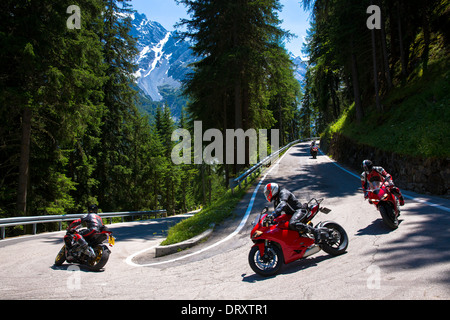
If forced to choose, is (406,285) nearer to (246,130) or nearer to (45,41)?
(45,41)

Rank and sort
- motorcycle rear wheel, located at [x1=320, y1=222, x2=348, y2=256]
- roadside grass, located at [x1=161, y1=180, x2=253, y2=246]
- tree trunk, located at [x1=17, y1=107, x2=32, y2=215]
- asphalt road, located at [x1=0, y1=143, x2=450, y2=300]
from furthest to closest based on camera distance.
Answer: tree trunk, located at [x1=17, y1=107, x2=32, y2=215]
roadside grass, located at [x1=161, y1=180, x2=253, y2=246]
motorcycle rear wheel, located at [x1=320, y1=222, x2=348, y2=256]
asphalt road, located at [x1=0, y1=143, x2=450, y2=300]

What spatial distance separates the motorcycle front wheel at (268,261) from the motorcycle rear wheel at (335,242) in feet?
3.42

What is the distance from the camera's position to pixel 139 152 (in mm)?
32344

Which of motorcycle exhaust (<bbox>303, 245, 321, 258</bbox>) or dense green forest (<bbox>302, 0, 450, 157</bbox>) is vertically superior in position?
dense green forest (<bbox>302, 0, 450, 157</bbox>)

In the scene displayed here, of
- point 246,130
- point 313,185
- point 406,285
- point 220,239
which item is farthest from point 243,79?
point 406,285

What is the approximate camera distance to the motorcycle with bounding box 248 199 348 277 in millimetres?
5637

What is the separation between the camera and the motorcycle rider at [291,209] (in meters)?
5.86

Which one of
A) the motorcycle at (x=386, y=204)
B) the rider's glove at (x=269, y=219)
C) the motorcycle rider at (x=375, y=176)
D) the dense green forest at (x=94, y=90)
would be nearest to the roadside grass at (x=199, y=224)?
the rider's glove at (x=269, y=219)

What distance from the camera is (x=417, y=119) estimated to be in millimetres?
14883

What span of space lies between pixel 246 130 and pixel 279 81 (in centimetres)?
445

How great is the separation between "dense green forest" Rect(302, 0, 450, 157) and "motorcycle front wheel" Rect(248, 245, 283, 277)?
8.60 metres

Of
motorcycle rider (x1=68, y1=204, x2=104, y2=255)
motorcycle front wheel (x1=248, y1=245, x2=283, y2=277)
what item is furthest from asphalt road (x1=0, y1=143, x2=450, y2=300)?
motorcycle rider (x1=68, y1=204, x2=104, y2=255)

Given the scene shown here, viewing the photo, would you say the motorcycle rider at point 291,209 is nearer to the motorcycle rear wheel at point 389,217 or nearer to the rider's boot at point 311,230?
the rider's boot at point 311,230

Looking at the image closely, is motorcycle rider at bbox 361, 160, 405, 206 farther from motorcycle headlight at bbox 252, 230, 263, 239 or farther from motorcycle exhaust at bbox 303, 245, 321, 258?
motorcycle headlight at bbox 252, 230, 263, 239
